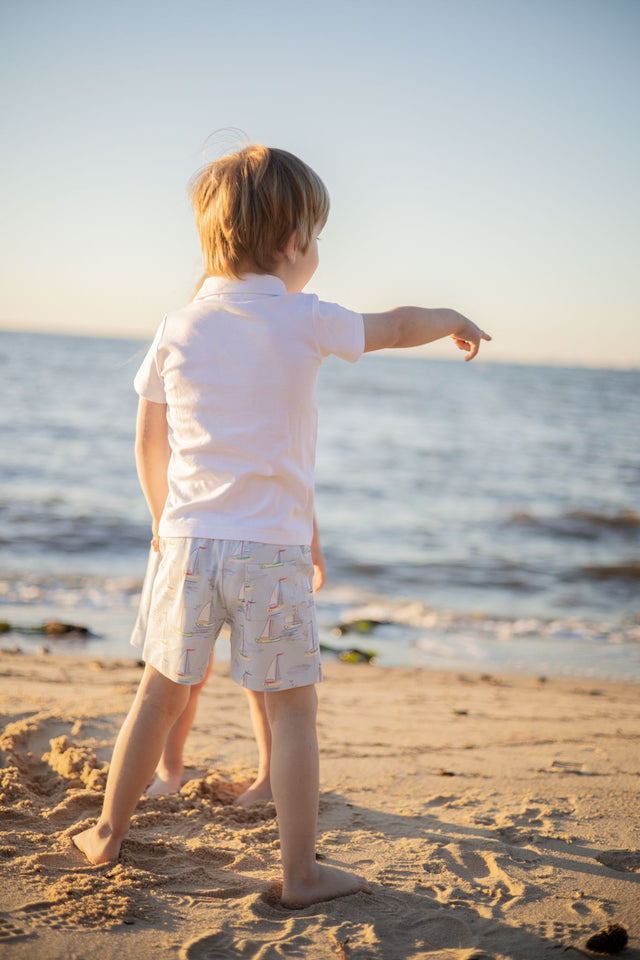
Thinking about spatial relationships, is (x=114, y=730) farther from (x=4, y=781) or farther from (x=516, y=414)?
(x=516, y=414)

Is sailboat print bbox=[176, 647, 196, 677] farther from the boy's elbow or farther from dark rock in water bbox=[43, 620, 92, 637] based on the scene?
dark rock in water bbox=[43, 620, 92, 637]

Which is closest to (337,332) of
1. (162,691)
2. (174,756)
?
(162,691)

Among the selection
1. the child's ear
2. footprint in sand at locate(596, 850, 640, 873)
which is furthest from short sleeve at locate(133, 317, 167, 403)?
footprint in sand at locate(596, 850, 640, 873)

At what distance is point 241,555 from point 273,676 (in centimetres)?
30

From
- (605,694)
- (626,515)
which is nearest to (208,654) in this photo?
(605,694)

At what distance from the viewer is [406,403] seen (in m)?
27.4

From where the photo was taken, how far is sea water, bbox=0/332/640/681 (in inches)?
226

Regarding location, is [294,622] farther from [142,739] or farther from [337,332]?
[337,332]

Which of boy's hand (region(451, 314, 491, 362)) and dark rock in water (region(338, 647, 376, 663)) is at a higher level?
boy's hand (region(451, 314, 491, 362))

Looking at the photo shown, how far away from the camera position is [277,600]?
1.91 metres

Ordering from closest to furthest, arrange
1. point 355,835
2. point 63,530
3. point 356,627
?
point 355,835 < point 356,627 < point 63,530

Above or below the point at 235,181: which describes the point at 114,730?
below

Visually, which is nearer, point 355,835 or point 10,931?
point 10,931

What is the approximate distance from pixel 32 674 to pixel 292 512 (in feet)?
8.91
